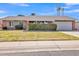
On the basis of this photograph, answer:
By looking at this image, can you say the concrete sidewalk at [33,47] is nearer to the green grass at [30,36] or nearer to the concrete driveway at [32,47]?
the concrete driveway at [32,47]

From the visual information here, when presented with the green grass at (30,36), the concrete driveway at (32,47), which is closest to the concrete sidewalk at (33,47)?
the concrete driveway at (32,47)

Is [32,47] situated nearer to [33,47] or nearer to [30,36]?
[33,47]

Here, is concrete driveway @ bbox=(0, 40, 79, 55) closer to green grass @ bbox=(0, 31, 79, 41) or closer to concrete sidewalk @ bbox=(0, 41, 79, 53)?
concrete sidewalk @ bbox=(0, 41, 79, 53)

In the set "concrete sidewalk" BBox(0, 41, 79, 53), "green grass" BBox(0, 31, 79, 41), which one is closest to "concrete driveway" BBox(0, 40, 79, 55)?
→ "concrete sidewalk" BBox(0, 41, 79, 53)

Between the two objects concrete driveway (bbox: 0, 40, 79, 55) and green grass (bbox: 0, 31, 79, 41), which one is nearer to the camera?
concrete driveway (bbox: 0, 40, 79, 55)

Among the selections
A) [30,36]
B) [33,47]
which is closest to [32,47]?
[33,47]

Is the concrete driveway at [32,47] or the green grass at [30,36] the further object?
the green grass at [30,36]

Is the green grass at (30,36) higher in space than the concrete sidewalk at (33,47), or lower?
higher

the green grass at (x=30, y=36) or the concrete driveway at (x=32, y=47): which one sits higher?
the green grass at (x=30, y=36)

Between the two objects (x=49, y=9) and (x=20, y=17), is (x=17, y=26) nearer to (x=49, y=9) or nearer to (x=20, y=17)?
(x=20, y=17)

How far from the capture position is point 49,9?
9.50 m

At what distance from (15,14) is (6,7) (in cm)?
54

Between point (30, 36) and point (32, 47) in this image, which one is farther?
point (30, 36)

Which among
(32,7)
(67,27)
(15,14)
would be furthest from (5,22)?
(67,27)
